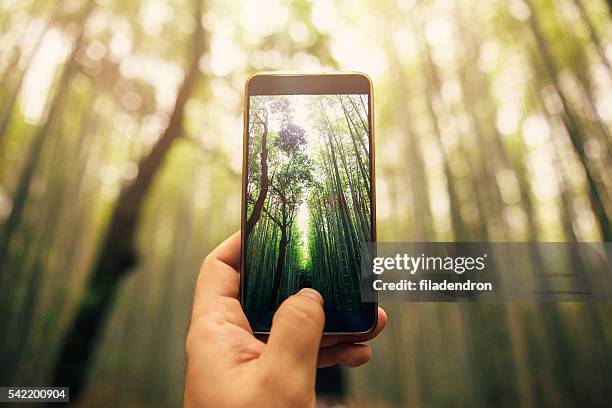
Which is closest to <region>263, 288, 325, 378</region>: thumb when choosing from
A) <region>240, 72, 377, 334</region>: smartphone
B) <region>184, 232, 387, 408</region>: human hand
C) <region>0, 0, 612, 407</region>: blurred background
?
<region>184, 232, 387, 408</region>: human hand

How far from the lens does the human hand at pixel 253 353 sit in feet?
1.73

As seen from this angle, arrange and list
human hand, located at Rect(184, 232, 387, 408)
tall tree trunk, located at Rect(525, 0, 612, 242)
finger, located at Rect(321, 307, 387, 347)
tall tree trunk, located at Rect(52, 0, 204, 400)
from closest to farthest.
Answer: human hand, located at Rect(184, 232, 387, 408)
finger, located at Rect(321, 307, 387, 347)
tall tree trunk, located at Rect(52, 0, 204, 400)
tall tree trunk, located at Rect(525, 0, 612, 242)

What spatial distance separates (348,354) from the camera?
2.49 ft

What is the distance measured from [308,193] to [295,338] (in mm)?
323

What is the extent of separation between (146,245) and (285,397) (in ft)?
5.90

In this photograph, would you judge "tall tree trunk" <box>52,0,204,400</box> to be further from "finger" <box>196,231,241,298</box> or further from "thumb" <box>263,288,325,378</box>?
"thumb" <box>263,288,325,378</box>

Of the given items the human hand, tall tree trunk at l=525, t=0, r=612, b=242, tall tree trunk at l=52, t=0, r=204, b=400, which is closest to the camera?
the human hand

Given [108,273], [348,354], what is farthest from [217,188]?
[348,354]

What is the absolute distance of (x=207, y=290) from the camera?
759mm

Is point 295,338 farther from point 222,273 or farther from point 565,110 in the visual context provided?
point 565,110

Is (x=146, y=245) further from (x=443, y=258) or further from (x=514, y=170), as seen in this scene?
(x=514, y=170)

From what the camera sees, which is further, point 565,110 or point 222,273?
point 565,110

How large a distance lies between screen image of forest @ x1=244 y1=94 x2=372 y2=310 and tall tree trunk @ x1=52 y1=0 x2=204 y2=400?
49.9 inches

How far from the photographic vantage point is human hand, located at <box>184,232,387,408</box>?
527 mm
